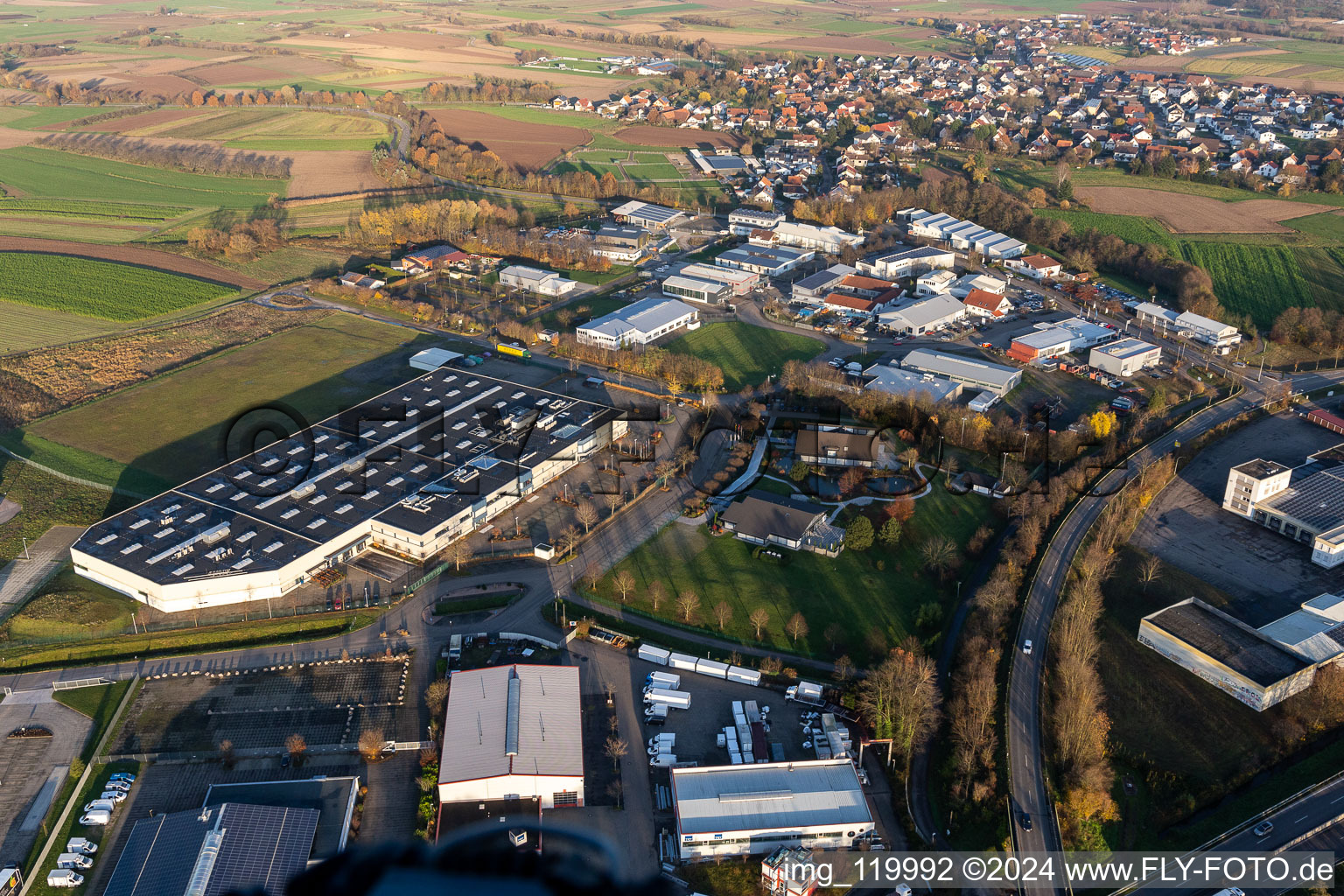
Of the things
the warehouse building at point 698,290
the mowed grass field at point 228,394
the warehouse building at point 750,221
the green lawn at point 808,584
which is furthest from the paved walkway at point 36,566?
the warehouse building at point 750,221

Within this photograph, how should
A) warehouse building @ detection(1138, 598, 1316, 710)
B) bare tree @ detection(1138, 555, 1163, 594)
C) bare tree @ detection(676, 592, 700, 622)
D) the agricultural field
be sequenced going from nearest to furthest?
Result: warehouse building @ detection(1138, 598, 1316, 710) < bare tree @ detection(676, 592, 700, 622) < bare tree @ detection(1138, 555, 1163, 594) < the agricultural field

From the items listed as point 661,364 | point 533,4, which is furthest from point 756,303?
point 533,4

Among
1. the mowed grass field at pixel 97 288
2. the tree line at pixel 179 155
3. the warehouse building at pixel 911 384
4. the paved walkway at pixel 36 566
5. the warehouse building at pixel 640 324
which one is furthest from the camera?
the tree line at pixel 179 155

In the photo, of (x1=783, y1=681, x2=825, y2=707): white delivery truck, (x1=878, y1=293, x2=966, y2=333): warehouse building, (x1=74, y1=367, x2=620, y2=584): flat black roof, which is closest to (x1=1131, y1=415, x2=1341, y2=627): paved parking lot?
(x1=783, y1=681, x2=825, y2=707): white delivery truck

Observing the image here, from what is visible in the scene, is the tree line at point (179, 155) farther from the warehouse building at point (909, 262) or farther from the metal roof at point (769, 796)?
the metal roof at point (769, 796)

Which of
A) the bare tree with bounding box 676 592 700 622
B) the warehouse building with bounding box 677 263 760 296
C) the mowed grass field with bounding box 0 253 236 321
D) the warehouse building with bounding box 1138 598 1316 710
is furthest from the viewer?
the warehouse building with bounding box 677 263 760 296

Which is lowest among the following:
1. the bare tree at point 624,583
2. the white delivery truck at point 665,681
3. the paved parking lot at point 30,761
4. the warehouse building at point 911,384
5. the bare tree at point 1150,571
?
the bare tree at point 1150,571

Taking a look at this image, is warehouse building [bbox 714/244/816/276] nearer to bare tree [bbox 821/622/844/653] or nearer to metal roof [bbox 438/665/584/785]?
bare tree [bbox 821/622/844/653]

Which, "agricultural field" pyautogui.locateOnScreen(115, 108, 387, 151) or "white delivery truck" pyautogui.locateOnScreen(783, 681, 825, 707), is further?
"agricultural field" pyautogui.locateOnScreen(115, 108, 387, 151)
